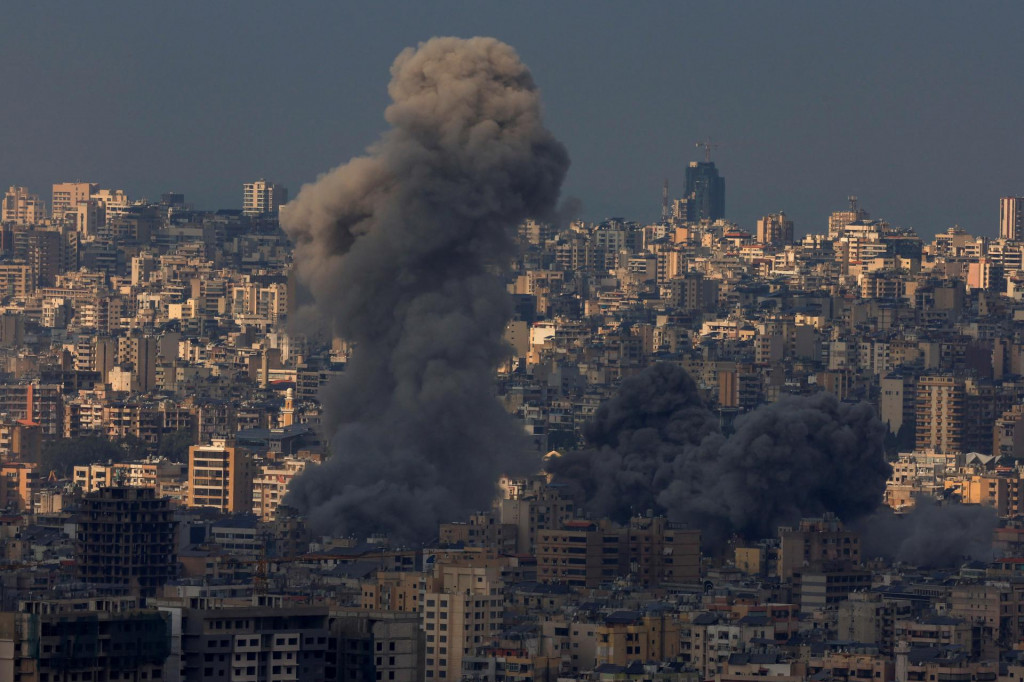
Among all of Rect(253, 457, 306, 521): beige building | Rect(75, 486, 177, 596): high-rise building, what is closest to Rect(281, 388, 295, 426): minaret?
Rect(253, 457, 306, 521): beige building

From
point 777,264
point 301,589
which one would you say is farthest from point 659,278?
point 301,589

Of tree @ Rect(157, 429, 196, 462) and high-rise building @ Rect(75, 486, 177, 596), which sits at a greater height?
tree @ Rect(157, 429, 196, 462)

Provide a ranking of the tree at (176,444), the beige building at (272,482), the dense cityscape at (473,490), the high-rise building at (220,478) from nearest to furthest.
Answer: the dense cityscape at (473,490)
the beige building at (272,482)
the high-rise building at (220,478)
the tree at (176,444)

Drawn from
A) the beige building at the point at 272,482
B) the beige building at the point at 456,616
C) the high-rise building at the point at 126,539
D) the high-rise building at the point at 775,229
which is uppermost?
the high-rise building at the point at 775,229

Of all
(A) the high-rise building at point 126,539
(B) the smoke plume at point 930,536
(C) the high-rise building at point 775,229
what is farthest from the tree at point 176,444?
(C) the high-rise building at point 775,229

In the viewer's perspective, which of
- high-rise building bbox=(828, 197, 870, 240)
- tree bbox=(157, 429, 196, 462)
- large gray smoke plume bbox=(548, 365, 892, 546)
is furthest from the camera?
high-rise building bbox=(828, 197, 870, 240)

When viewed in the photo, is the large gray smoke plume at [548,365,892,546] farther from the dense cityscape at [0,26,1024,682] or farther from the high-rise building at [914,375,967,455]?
the high-rise building at [914,375,967,455]

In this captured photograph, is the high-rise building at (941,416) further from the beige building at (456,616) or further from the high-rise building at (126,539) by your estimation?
the beige building at (456,616)

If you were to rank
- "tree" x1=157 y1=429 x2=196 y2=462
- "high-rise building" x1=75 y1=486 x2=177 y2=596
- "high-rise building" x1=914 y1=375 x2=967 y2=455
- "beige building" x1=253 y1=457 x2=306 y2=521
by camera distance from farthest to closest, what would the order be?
"high-rise building" x1=914 y1=375 x2=967 y2=455, "tree" x1=157 y1=429 x2=196 y2=462, "beige building" x1=253 y1=457 x2=306 y2=521, "high-rise building" x1=75 y1=486 x2=177 y2=596
